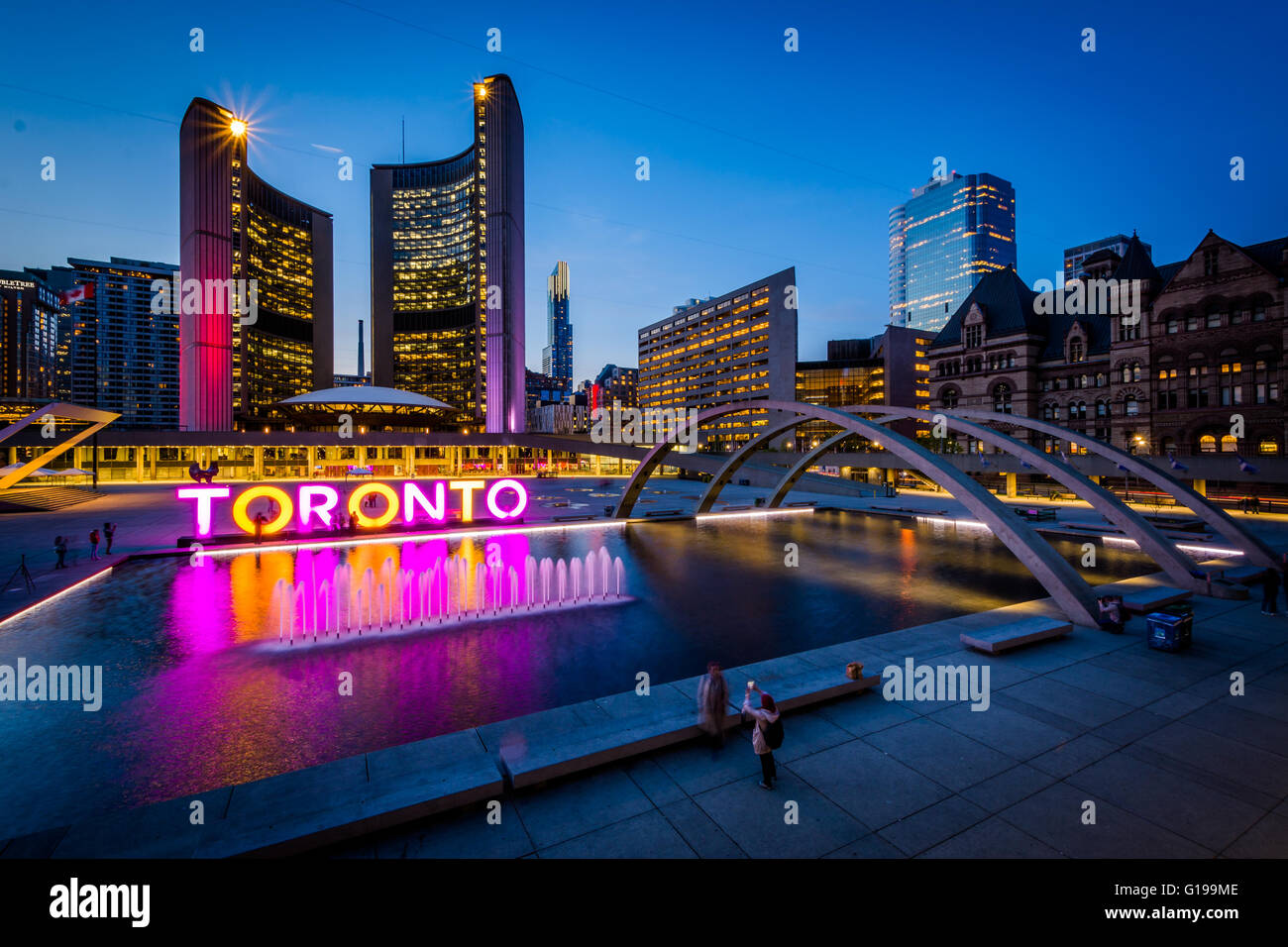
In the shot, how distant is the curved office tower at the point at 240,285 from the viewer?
10062cm

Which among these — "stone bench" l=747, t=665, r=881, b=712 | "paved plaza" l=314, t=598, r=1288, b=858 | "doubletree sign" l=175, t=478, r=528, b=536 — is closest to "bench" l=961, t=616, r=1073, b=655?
"paved plaza" l=314, t=598, r=1288, b=858

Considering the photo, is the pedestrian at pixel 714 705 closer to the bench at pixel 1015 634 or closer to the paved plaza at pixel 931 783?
the paved plaza at pixel 931 783

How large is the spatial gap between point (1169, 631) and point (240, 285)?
15586cm

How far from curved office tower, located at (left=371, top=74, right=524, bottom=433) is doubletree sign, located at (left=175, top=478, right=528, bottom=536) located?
96.5 m

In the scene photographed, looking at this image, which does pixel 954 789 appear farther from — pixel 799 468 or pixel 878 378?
pixel 878 378

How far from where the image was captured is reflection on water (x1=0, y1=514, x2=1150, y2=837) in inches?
317

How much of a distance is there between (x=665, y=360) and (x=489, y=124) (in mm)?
89532

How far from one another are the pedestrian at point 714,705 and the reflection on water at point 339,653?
9.74 feet

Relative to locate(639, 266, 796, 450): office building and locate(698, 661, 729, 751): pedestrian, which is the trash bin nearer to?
locate(698, 661, 729, 751): pedestrian

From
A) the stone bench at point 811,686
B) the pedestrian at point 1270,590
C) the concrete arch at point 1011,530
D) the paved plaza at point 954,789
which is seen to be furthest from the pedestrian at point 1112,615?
Result: the stone bench at point 811,686

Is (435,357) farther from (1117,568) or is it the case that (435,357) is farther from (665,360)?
(1117,568)

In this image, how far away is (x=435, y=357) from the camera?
14325 cm

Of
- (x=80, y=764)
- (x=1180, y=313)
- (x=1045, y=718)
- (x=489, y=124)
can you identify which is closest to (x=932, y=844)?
(x=1045, y=718)

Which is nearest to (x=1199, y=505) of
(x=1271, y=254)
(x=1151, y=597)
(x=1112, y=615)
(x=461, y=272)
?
(x=1151, y=597)
